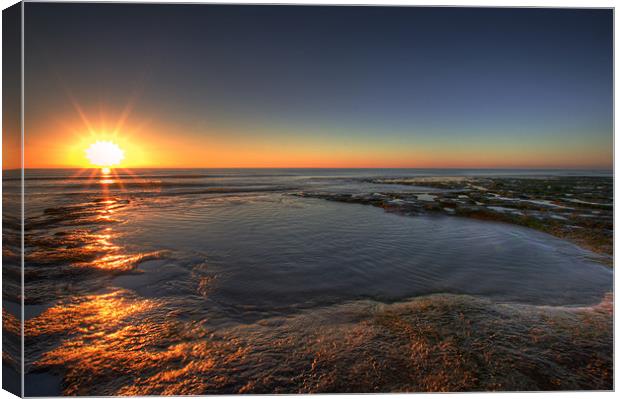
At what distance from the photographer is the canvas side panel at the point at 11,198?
252cm

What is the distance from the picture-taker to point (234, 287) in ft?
14.4

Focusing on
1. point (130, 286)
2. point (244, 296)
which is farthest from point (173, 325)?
point (130, 286)

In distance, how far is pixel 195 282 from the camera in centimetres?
455

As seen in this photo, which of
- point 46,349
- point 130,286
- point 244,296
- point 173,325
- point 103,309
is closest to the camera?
point 46,349

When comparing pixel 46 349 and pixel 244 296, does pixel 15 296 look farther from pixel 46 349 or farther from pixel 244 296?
pixel 244 296

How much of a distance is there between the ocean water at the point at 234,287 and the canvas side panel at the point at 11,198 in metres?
0.14

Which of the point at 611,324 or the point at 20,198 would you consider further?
the point at 611,324

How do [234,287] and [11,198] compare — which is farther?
[234,287]

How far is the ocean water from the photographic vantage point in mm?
2604

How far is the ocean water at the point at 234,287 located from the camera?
2604mm

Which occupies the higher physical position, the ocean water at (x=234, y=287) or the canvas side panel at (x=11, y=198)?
the canvas side panel at (x=11, y=198)

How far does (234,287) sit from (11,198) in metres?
2.75

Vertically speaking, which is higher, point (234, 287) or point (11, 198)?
point (11, 198)

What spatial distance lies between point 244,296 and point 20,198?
8.77 ft
